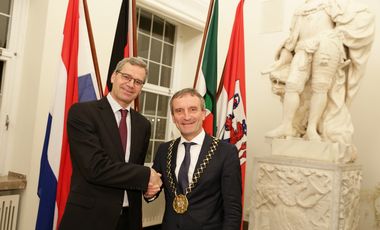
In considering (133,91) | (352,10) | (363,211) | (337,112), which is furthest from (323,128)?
(133,91)

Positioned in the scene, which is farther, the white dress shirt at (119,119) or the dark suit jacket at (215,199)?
the white dress shirt at (119,119)

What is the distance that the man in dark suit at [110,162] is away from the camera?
1.42 meters

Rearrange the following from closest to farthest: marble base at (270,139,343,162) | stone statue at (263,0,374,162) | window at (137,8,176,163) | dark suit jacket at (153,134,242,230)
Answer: dark suit jacket at (153,134,242,230)
marble base at (270,139,343,162)
stone statue at (263,0,374,162)
window at (137,8,176,163)

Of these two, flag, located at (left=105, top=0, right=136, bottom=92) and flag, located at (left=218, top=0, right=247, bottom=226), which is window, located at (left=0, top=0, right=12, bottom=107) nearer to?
flag, located at (left=105, top=0, right=136, bottom=92)

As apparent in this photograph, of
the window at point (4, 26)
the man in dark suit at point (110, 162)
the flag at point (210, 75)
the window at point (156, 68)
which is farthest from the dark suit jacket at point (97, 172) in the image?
the window at point (156, 68)

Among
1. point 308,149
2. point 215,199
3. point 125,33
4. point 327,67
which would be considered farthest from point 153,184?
point 327,67

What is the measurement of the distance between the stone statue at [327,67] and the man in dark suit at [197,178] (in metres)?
1.43

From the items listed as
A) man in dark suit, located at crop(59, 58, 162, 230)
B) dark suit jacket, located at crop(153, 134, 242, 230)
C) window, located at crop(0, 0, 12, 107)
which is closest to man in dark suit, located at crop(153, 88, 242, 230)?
dark suit jacket, located at crop(153, 134, 242, 230)

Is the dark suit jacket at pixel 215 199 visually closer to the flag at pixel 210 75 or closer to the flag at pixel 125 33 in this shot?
the flag at pixel 125 33

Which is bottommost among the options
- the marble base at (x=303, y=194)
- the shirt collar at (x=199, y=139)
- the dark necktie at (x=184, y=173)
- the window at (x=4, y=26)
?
the marble base at (x=303, y=194)

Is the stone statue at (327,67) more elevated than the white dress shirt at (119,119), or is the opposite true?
the stone statue at (327,67)

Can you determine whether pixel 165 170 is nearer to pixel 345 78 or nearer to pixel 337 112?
pixel 337 112

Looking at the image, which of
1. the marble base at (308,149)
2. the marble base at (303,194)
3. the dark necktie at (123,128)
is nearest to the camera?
the dark necktie at (123,128)

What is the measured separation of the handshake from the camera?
4.74ft
